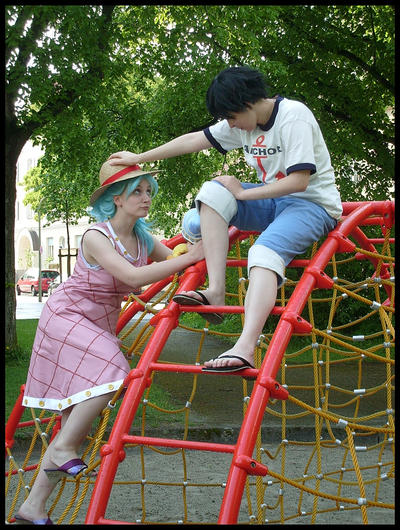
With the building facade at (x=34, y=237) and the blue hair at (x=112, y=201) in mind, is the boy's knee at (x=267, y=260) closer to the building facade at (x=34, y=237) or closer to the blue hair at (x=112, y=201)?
the blue hair at (x=112, y=201)

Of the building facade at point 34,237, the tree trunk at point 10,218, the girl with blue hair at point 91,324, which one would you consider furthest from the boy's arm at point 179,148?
the building facade at point 34,237

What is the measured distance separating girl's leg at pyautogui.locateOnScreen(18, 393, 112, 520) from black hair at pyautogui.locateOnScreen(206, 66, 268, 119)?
3.95 ft

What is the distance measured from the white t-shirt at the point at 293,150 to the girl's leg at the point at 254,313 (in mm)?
430

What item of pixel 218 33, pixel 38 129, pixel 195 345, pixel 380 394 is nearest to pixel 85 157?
pixel 38 129

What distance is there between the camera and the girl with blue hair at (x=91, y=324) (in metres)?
2.71

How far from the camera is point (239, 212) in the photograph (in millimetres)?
2992

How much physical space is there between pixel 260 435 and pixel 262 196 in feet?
8.43

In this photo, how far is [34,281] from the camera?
34.1m

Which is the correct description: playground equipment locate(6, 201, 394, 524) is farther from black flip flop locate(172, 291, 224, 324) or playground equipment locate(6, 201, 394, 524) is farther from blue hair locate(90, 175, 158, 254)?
blue hair locate(90, 175, 158, 254)

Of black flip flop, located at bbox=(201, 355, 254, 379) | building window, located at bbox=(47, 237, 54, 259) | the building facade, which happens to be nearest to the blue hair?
black flip flop, located at bbox=(201, 355, 254, 379)

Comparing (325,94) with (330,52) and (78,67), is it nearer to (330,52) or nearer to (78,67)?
(330,52)

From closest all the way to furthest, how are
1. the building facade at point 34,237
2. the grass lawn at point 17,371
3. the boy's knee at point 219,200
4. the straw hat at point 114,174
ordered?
1. the boy's knee at point 219,200
2. the straw hat at point 114,174
3. the grass lawn at point 17,371
4. the building facade at point 34,237

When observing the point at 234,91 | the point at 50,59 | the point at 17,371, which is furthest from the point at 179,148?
the point at 17,371

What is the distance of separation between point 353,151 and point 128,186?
7.34 m
